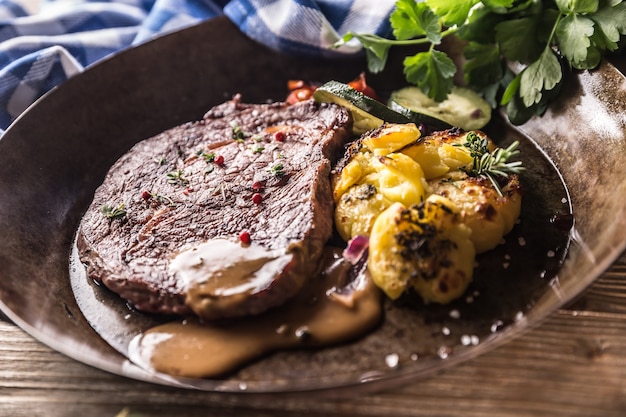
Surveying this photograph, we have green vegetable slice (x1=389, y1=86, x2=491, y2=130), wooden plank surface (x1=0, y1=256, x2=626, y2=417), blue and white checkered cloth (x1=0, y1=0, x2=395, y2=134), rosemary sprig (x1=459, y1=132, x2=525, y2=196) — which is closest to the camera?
wooden plank surface (x1=0, y1=256, x2=626, y2=417)

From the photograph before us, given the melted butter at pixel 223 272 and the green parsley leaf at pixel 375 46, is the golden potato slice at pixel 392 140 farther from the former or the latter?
the green parsley leaf at pixel 375 46

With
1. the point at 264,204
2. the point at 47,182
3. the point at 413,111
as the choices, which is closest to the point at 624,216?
the point at 413,111

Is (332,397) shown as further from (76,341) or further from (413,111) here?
(413,111)

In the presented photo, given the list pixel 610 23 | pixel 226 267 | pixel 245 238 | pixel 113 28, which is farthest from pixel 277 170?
pixel 113 28

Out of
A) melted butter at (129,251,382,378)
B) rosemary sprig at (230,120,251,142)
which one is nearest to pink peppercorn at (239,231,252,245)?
melted butter at (129,251,382,378)

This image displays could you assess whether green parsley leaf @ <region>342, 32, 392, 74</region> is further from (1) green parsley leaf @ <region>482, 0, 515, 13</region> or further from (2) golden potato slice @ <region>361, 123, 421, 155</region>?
(2) golden potato slice @ <region>361, 123, 421, 155</region>

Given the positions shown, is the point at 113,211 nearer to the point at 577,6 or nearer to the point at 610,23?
the point at 577,6

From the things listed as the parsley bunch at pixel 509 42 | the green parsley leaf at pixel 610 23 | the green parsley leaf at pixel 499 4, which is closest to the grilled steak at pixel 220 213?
the parsley bunch at pixel 509 42

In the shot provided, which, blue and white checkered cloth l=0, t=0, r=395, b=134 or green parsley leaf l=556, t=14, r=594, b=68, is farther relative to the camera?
blue and white checkered cloth l=0, t=0, r=395, b=134
